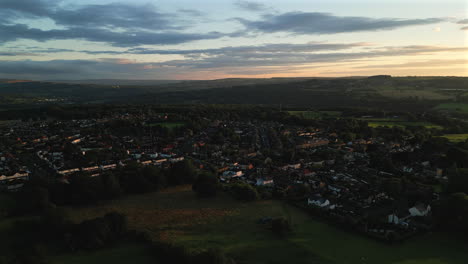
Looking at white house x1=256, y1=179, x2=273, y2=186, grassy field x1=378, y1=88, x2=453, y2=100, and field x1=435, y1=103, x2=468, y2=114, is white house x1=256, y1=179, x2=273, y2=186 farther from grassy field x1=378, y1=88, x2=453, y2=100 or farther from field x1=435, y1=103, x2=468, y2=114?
grassy field x1=378, y1=88, x2=453, y2=100

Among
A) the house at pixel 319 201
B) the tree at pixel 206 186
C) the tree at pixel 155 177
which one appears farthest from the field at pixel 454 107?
the tree at pixel 155 177

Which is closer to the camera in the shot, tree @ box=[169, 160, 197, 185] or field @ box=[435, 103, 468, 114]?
tree @ box=[169, 160, 197, 185]

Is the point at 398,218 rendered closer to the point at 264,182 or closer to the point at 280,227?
the point at 280,227

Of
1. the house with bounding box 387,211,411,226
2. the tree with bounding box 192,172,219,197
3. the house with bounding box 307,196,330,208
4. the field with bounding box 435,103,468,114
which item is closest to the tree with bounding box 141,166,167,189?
the tree with bounding box 192,172,219,197

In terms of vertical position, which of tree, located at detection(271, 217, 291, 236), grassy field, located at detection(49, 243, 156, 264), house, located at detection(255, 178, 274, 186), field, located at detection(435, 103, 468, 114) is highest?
field, located at detection(435, 103, 468, 114)

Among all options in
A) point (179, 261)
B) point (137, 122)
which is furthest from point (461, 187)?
point (137, 122)

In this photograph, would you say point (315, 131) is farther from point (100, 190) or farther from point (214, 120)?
point (100, 190)
